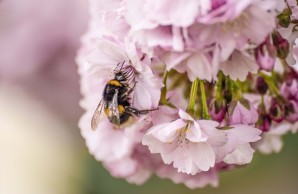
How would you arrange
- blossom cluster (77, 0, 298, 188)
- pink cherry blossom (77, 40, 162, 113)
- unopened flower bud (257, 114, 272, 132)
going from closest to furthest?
blossom cluster (77, 0, 298, 188)
pink cherry blossom (77, 40, 162, 113)
unopened flower bud (257, 114, 272, 132)

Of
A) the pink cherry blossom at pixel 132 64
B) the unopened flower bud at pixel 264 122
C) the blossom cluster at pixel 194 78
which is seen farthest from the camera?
the unopened flower bud at pixel 264 122

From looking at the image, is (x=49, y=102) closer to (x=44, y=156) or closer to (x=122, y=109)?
(x=44, y=156)

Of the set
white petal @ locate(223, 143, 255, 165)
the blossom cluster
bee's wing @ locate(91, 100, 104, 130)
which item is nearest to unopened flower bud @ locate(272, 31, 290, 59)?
the blossom cluster

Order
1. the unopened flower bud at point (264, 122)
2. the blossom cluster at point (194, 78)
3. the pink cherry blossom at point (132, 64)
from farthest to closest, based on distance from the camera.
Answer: the unopened flower bud at point (264, 122), the pink cherry blossom at point (132, 64), the blossom cluster at point (194, 78)

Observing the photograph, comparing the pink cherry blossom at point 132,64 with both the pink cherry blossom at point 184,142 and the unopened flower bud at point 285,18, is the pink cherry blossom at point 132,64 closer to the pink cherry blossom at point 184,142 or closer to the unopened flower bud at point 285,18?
the pink cherry blossom at point 184,142

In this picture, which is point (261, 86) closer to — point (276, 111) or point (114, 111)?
point (276, 111)

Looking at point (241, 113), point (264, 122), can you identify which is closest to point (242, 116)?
point (241, 113)

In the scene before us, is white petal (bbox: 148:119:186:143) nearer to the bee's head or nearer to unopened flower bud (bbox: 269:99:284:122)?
the bee's head

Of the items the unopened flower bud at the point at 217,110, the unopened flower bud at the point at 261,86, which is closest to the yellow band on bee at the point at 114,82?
the unopened flower bud at the point at 217,110
